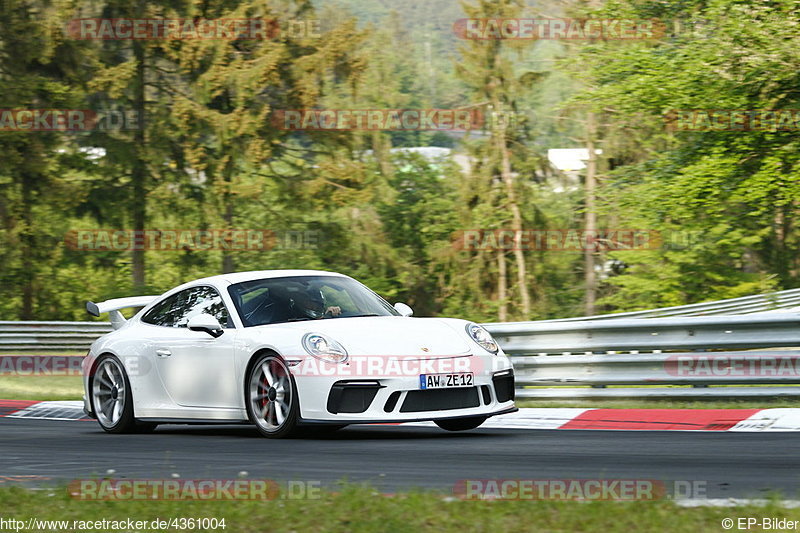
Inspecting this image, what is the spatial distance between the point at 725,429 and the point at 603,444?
1351mm

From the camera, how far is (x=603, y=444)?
25.1 ft

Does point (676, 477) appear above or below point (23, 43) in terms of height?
below

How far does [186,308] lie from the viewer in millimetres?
9859

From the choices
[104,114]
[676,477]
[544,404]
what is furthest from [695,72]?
[104,114]

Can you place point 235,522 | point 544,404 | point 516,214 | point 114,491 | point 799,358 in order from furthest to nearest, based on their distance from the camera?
point 516,214, point 544,404, point 799,358, point 114,491, point 235,522

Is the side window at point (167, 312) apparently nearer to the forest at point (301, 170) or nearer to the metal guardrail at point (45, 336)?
the metal guardrail at point (45, 336)

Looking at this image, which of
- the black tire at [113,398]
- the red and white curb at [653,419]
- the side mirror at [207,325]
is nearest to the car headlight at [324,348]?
the side mirror at [207,325]

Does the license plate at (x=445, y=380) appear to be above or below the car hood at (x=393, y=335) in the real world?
below

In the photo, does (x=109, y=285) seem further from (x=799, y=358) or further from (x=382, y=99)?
(x=799, y=358)

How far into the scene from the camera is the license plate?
8102 millimetres

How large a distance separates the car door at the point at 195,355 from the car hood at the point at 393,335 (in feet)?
1.58

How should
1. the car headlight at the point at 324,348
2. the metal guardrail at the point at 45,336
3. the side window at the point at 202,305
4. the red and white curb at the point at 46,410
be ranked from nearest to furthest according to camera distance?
1. the car headlight at the point at 324,348
2. the side window at the point at 202,305
3. the red and white curb at the point at 46,410
4. the metal guardrail at the point at 45,336

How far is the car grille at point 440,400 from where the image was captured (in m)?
8.07

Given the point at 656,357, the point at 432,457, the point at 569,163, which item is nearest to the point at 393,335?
the point at 432,457
